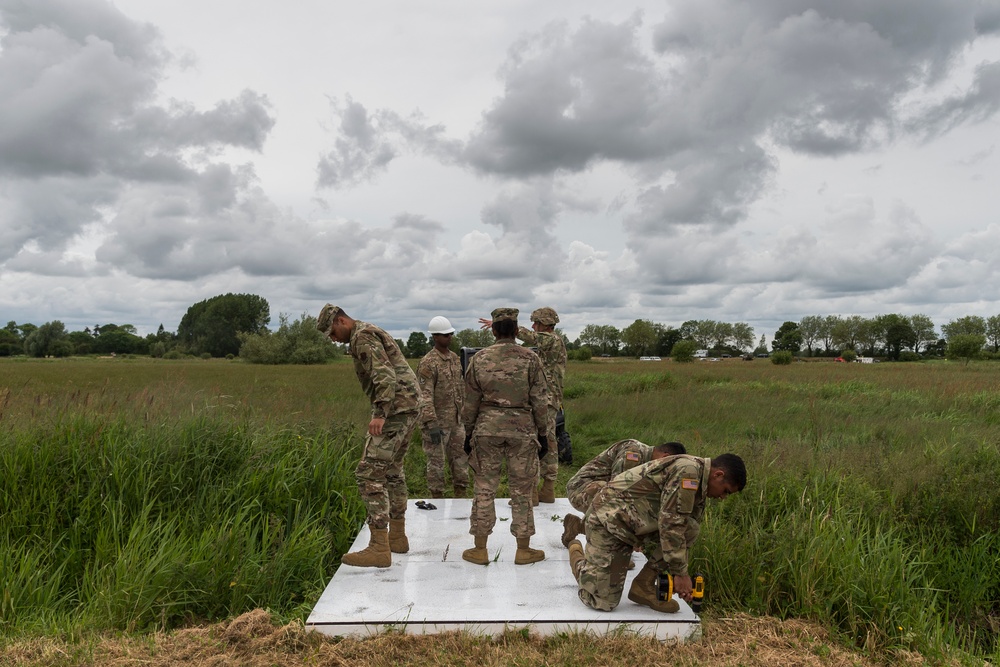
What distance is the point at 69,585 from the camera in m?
5.17

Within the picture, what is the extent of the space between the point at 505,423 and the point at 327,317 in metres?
1.76

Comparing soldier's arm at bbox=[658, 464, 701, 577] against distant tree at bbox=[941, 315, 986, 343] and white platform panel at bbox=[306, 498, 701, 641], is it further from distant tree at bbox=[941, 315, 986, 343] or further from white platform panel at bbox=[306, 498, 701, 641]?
distant tree at bbox=[941, 315, 986, 343]

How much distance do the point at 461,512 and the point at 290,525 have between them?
69.7 inches

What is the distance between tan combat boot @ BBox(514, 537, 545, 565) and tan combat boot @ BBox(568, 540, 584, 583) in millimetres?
291

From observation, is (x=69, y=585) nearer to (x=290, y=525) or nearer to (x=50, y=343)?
(x=290, y=525)

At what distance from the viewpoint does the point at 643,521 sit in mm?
4129

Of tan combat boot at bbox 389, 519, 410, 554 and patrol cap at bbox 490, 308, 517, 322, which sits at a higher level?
patrol cap at bbox 490, 308, 517, 322

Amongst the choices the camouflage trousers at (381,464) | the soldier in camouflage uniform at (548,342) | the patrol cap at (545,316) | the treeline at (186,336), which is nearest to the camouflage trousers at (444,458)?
the soldier in camouflage uniform at (548,342)

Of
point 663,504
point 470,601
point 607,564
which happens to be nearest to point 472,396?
point 470,601

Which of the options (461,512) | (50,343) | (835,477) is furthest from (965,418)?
(50,343)

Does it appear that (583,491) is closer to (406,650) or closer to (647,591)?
(647,591)

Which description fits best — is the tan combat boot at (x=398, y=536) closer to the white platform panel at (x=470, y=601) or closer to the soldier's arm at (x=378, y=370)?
the white platform panel at (x=470, y=601)

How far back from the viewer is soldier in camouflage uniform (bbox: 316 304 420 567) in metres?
5.04

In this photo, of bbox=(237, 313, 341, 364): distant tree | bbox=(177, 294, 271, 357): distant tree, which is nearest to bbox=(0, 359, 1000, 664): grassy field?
Answer: bbox=(237, 313, 341, 364): distant tree
